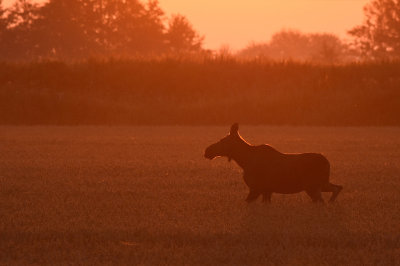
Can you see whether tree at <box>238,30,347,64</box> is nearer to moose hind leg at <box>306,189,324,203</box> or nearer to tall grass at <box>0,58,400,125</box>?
tall grass at <box>0,58,400,125</box>

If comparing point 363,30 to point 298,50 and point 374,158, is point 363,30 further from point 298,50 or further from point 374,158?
point 374,158

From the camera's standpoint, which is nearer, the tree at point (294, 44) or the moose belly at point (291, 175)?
the moose belly at point (291, 175)

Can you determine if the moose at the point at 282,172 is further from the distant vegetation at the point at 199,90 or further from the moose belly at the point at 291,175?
the distant vegetation at the point at 199,90

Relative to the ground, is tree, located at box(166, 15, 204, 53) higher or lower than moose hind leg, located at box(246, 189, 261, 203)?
higher

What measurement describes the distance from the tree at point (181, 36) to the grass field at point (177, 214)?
57.6 m

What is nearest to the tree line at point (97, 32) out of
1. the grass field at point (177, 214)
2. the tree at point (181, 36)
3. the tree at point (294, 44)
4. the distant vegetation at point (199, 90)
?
the tree at point (181, 36)

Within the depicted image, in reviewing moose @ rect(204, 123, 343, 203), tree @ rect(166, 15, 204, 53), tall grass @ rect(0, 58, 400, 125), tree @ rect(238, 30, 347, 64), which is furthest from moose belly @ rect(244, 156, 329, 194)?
tree @ rect(238, 30, 347, 64)

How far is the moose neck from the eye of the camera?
12438mm

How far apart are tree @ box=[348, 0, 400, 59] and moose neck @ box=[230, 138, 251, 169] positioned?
243 feet

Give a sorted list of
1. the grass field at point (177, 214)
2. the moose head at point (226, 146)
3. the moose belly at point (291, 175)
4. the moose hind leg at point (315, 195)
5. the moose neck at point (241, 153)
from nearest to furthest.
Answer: the grass field at point (177, 214) → the moose belly at point (291, 175) → the moose hind leg at point (315, 195) → the moose neck at point (241, 153) → the moose head at point (226, 146)

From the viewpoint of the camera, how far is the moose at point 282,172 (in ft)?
39.0

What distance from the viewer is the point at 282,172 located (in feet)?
39.1

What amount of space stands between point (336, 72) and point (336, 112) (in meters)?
5.91

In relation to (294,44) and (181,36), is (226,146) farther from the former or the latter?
(294,44)
